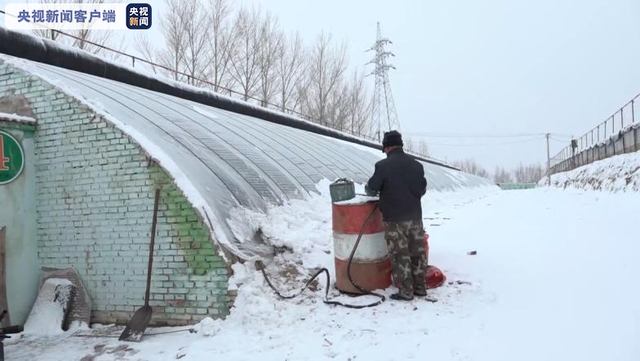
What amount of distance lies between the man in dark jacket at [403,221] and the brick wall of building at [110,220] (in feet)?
6.17

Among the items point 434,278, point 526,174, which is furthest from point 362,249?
point 526,174

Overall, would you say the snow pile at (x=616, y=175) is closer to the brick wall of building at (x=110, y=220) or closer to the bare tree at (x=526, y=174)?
the brick wall of building at (x=110, y=220)

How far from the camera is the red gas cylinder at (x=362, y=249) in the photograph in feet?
15.6

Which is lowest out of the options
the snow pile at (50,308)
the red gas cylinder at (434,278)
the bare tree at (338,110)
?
the snow pile at (50,308)

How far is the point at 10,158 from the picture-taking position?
17.3ft

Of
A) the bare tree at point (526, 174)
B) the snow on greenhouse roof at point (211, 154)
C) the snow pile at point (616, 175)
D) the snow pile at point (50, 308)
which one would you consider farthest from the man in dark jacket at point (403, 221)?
the bare tree at point (526, 174)

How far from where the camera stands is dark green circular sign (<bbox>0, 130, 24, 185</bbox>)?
17.0ft

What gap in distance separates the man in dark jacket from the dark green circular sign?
4438 mm

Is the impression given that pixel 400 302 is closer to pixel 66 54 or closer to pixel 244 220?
pixel 244 220

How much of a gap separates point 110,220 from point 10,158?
5.07ft

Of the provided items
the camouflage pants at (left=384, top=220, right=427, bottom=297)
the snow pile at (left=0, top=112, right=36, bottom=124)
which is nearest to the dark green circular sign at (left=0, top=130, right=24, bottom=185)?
the snow pile at (left=0, top=112, right=36, bottom=124)

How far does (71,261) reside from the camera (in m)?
5.29

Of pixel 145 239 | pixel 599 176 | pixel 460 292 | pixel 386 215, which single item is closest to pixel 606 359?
pixel 460 292

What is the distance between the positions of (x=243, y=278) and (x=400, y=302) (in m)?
1.71
